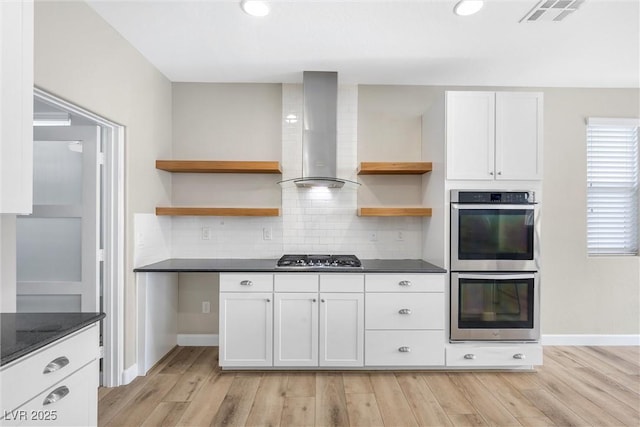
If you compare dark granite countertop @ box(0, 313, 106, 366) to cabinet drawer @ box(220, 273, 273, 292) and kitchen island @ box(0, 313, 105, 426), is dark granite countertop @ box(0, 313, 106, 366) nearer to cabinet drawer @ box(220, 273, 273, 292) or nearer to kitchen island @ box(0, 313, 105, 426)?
kitchen island @ box(0, 313, 105, 426)

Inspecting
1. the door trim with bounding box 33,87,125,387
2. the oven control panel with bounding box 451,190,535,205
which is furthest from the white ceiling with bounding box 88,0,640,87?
the oven control panel with bounding box 451,190,535,205

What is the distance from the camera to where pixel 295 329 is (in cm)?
277

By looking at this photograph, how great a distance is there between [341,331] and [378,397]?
551mm

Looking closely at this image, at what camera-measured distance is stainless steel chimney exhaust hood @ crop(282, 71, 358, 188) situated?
3131 millimetres

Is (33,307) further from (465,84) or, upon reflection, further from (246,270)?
(465,84)

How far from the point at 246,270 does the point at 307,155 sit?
1188mm

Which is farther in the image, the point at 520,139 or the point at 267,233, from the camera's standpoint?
the point at 267,233

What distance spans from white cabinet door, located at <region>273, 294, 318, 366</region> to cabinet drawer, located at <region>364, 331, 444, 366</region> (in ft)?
1.50

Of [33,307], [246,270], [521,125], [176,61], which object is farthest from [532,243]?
[33,307]

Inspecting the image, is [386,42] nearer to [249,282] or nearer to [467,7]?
[467,7]

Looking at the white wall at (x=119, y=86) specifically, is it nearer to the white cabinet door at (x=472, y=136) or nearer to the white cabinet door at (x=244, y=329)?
the white cabinet door at (x=244, y=329)

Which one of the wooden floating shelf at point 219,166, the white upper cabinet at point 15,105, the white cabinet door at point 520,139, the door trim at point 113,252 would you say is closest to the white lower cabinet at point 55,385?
the white upper cabinet at point 15,105

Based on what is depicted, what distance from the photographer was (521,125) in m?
2.82

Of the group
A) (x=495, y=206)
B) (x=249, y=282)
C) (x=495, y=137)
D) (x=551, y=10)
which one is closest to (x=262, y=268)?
(x=249, y=282)
